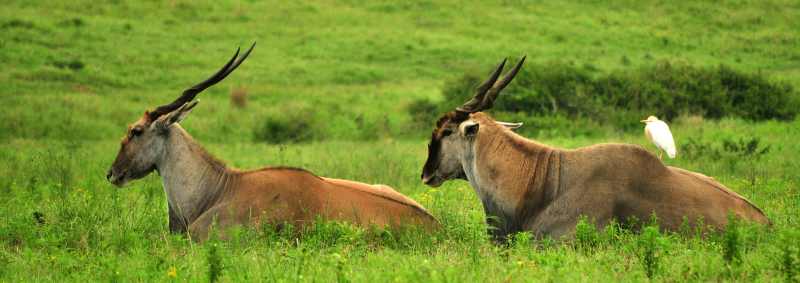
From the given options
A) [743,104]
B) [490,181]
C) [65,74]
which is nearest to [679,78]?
[743,104]

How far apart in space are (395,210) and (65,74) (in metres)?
18.0

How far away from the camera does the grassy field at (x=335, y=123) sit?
22.0 ft

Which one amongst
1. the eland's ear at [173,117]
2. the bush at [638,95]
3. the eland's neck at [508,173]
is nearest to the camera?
the eland's neck at [508,173]

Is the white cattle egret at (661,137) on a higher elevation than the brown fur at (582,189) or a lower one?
lower

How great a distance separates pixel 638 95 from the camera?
21.8m

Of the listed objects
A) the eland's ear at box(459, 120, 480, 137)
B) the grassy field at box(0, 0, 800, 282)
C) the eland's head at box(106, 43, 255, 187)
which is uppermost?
the eland's ear at box(459, 120, 480, 137)

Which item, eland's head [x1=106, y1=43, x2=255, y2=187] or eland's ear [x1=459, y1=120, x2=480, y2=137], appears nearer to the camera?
eland's ear [x1=459, y1=120, x2=480, y2=137]

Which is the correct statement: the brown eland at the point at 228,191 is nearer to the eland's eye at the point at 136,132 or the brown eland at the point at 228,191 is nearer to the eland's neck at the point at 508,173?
the eland's eye at the point at 136,132

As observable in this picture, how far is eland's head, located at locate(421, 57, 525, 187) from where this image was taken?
27.3 feet

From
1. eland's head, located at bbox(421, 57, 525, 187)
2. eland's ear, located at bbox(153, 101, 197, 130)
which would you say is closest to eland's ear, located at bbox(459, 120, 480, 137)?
eland's head, located at bbox(421, 57, 525, 187)

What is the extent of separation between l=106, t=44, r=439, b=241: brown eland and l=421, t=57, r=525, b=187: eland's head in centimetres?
33

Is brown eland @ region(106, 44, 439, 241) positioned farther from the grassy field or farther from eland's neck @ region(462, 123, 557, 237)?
eland's neck @ region(462, 123, 557, 237)

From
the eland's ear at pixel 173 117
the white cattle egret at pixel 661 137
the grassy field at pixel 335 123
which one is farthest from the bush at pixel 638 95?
the eland's ear at pixel 173 117

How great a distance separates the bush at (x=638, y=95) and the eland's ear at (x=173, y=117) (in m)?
13.0
